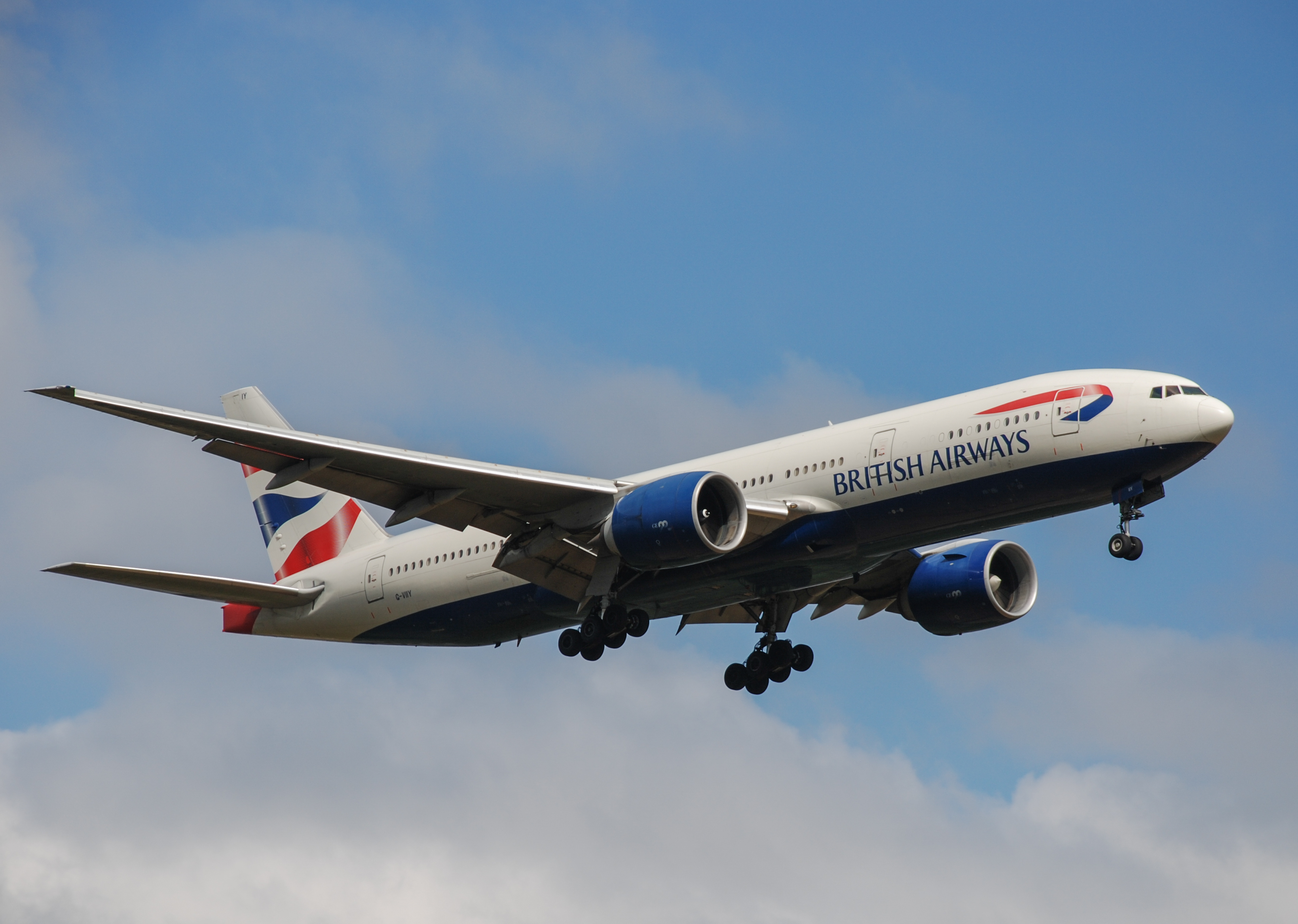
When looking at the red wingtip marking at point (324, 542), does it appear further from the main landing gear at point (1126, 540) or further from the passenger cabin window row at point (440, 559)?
the main landing gear at point (1126, 540)

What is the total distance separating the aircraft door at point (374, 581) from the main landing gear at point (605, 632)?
19.0ft

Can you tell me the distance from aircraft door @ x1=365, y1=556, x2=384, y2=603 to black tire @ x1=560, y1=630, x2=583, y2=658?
560 cm

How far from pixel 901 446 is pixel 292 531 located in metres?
18.4

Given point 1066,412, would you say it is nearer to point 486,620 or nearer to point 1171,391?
point 1171,391

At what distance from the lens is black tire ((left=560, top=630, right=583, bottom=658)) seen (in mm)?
34094

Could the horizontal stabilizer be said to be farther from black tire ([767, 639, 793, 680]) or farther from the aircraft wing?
black tire ([767, 639, 793, 680])

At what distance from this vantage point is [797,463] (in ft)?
104

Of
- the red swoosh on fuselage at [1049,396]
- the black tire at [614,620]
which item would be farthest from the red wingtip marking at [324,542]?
the red swoosh on fuselage at [1049,396]

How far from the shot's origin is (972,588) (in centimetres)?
3709

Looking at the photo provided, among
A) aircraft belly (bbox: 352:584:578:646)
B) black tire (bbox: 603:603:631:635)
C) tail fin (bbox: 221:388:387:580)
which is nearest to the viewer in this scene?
black tire (bbox: 603:603:631:635)

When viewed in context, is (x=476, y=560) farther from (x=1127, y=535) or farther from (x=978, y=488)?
(x=1127, y=535)

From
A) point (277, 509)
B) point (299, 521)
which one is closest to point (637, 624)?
point (299, 521)

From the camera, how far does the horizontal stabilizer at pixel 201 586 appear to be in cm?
3167

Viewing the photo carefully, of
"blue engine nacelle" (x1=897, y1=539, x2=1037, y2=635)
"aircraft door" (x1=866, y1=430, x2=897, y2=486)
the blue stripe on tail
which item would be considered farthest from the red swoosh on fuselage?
the blue stripe on tail
